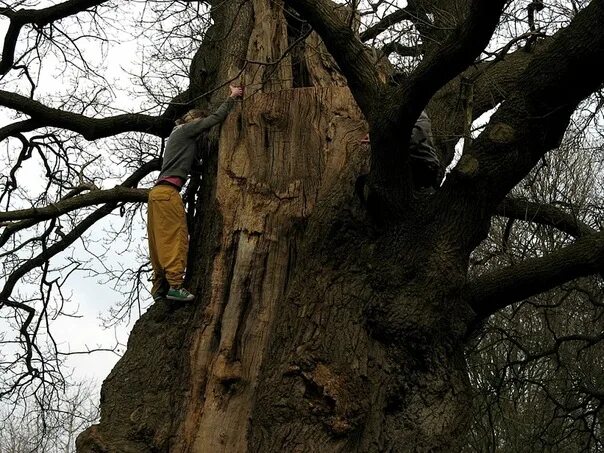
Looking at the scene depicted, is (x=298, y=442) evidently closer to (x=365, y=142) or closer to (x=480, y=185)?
(x=480, y=185)

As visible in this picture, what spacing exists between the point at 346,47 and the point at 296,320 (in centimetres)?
158

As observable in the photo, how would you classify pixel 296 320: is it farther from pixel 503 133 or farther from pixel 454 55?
pixel 454 55

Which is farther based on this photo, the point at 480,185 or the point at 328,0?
the point at 328,0

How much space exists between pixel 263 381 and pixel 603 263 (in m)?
2.07

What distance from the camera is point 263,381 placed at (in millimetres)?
4359

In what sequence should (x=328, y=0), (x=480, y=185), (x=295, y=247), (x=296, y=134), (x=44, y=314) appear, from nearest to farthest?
(x=480, y=185)
(x=328, y=0)
(x=295, y=247)
(x=296, y=134)
(x=44, y=314)

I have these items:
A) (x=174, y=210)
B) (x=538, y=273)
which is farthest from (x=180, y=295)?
(x=538, y=273)

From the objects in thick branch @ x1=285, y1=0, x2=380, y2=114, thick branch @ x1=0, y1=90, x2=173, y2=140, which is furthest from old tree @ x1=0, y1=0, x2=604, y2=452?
thick branch @ x1=0, y1=90, x2=173, y2=140

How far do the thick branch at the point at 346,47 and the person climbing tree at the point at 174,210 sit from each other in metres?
1.41

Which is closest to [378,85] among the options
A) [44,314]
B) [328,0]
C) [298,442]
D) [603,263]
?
[328,0]

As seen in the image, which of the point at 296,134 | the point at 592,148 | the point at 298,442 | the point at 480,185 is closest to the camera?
the point at 298,442

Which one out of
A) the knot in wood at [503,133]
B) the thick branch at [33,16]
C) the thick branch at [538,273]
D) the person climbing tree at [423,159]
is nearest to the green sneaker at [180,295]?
the person climbing tree at [423,159]

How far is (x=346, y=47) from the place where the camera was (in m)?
4.46

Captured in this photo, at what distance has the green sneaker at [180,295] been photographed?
17.1 ft
